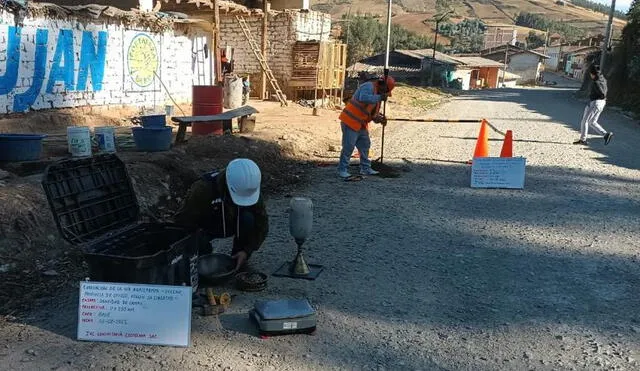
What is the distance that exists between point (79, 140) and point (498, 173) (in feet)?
20.4

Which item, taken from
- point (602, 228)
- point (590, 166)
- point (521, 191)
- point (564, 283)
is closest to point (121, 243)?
point (564, 283)

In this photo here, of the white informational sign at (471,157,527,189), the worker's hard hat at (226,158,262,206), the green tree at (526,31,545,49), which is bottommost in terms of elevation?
the white informational sign at (471,157,527,189)

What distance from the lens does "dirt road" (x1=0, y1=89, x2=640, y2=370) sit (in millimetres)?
3312

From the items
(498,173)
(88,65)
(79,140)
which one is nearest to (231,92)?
(88,65)

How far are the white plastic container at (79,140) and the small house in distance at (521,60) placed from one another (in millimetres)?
79703

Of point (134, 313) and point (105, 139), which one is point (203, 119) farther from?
point (134, 313)

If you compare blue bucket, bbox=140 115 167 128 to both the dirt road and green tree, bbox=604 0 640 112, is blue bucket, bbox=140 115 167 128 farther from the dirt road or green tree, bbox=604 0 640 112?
green tree, bbox=604 0 640 112

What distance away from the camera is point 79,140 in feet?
24.4

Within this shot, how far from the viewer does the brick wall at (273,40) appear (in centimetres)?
2114

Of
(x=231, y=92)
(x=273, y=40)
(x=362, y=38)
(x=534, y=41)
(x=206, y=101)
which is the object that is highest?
(x=534, y=41)

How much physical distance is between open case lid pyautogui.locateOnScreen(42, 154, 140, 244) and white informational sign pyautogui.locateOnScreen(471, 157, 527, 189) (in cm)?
557

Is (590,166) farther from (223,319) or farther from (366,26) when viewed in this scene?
(366,26)

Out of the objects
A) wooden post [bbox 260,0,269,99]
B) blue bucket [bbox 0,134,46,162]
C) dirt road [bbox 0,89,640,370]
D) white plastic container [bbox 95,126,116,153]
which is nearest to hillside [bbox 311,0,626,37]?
wooden post [bbox 260,0,269,99]

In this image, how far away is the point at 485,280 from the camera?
461 centimetres
